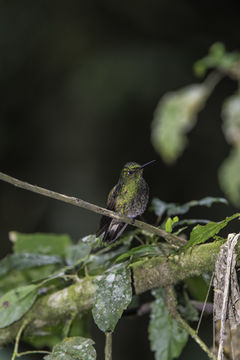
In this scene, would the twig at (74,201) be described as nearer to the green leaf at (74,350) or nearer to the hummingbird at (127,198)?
the hummingbird at (127,198)

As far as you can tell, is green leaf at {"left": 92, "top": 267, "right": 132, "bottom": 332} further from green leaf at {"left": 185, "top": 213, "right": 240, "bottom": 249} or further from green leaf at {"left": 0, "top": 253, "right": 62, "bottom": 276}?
green leaf at {"left": 0, "top": 253, "right": 62, "bottom": 276}

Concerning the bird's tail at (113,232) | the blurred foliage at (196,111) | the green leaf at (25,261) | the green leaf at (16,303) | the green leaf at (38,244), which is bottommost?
the green leaf at (16,303)

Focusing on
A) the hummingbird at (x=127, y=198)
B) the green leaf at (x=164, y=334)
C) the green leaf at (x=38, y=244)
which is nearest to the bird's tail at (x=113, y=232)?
the hummingbird at (x=127, y=198)

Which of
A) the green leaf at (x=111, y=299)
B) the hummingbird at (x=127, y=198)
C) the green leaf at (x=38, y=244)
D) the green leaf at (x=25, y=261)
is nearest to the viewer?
the green leaf at (x=111, y=299)

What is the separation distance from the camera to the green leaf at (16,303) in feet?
6.24

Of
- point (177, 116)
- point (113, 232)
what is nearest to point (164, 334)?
point (113, 232)

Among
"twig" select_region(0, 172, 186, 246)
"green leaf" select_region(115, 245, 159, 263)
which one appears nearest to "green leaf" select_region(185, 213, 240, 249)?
"twig" select_region(0, 172, 186, 246)

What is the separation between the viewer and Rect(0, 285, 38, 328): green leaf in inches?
74.9

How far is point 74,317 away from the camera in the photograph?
1.96 meters

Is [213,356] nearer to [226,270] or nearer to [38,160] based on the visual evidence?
[226,270]

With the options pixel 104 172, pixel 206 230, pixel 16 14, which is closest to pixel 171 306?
pixel 206 230

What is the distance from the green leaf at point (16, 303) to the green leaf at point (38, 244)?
46 centimetres

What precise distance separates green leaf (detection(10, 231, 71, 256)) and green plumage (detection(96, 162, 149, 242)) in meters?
0.58

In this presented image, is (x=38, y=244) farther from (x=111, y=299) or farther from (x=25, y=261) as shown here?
(x=111, y=299)
